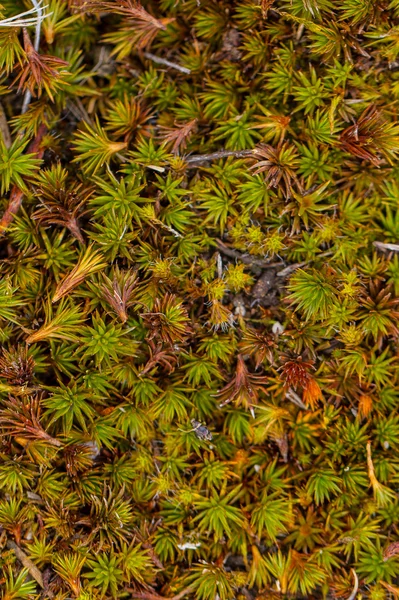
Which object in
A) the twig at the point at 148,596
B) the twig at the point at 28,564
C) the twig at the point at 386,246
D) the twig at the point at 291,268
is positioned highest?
the twig at the point at 386,246

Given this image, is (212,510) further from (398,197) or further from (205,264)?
(398,197)

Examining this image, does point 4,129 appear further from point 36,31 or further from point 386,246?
point 386,246

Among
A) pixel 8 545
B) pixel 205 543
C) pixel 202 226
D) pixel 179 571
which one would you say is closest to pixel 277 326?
pixel 202 226

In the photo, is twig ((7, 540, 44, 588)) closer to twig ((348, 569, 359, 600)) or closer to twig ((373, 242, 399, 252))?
twig ((348, 569, 359, 600))

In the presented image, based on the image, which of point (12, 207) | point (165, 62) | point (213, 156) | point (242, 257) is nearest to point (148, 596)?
point (242, 257)

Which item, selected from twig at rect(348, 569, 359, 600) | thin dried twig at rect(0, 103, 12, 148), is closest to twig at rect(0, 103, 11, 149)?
thin dried twig at rect(0, 103, 12, 148)

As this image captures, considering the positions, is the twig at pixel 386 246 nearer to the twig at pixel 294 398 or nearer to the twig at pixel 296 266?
the twig at pixel 296 266

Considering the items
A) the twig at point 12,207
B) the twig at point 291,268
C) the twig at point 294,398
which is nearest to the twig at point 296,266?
the twig at point 291,268

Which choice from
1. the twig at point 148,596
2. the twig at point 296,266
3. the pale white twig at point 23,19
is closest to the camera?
the pale white twig at point 23,19
